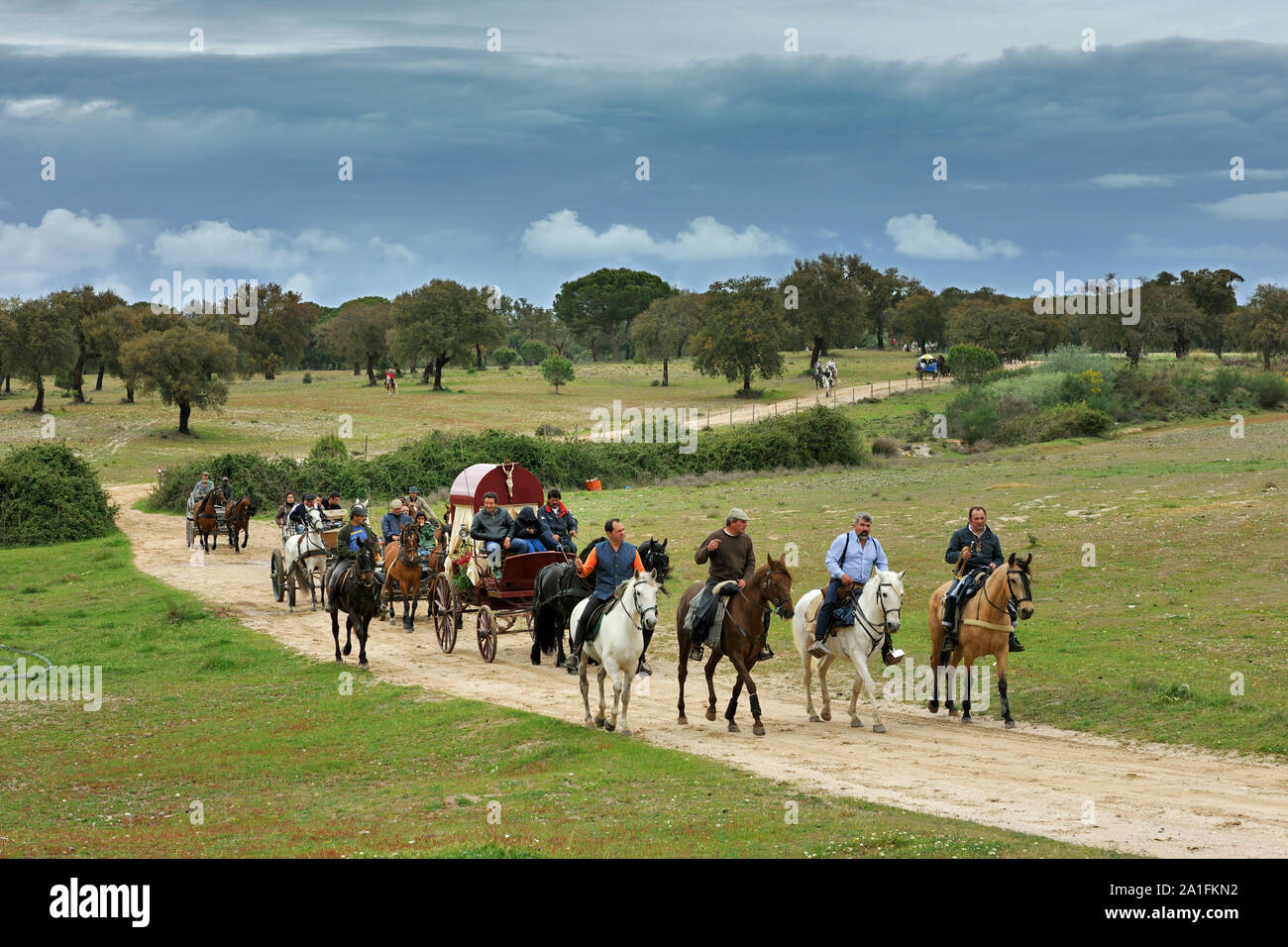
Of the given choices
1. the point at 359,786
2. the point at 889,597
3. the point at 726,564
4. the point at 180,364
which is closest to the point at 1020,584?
the point at 889,597

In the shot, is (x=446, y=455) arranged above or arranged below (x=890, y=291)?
below

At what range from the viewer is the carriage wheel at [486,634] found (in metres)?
20.9

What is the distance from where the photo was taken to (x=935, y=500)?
1500 inches

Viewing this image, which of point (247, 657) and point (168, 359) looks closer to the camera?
point (247, 657)

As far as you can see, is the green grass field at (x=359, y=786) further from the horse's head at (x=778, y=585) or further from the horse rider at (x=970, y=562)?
the horse rider at (x=970, y=562)

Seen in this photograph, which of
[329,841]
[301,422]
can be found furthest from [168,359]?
[329,841]

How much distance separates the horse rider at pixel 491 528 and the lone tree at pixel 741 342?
69.4 m

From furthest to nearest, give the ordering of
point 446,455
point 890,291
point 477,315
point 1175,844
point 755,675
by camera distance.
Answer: point 890,291
point 477,315
point 446,455
point 755,675
point 1175,844

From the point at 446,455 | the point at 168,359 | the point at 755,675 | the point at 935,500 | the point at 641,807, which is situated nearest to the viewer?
the point at 641,807

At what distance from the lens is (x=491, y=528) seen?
21000mm

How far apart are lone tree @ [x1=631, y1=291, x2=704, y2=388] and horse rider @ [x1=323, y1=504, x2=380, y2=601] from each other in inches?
3295

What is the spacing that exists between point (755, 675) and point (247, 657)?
986 centimetres

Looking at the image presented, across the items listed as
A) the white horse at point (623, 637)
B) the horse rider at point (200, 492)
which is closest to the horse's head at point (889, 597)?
the white horse at point (623, 637)

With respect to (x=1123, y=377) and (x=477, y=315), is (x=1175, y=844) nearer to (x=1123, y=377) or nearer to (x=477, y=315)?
(x=1123, y=377)
